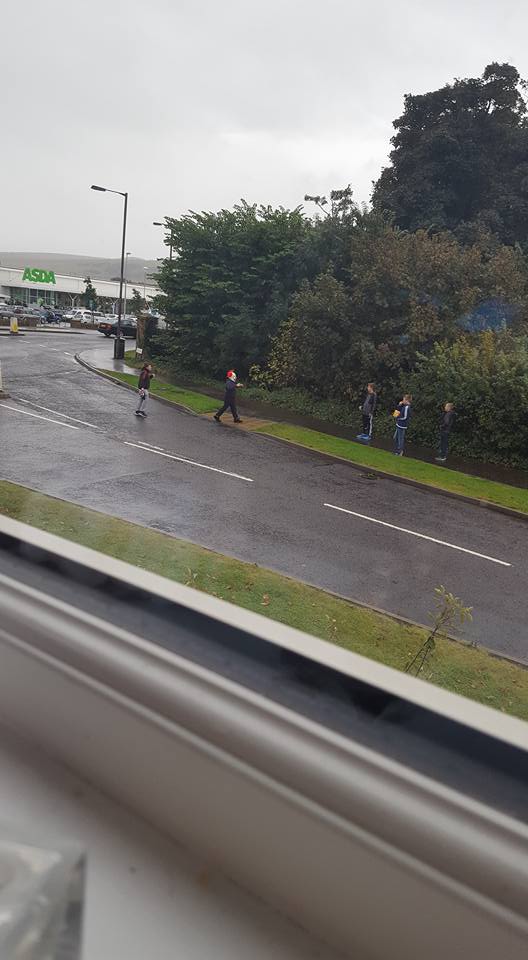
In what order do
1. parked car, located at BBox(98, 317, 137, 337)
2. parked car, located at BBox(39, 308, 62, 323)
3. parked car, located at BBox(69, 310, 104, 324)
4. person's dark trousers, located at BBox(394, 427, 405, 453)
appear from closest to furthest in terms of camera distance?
person's dark trousers, located at BBox(394, 427, 405, 453) < parked car, located at BBox(98, 317, 137, 337) < parked car, located at BBox(39, 308, 62, 323) < parked car, located at BBox(69, 310, 104, 324)

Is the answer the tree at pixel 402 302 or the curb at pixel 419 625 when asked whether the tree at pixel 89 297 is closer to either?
the tree at pixel 402 302

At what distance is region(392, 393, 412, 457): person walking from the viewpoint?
31.1 ft

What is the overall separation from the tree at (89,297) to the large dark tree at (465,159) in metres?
24.9

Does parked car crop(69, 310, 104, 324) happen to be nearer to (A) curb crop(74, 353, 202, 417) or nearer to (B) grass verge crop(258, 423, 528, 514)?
(A) curb crop(74, 353, 202, 417)

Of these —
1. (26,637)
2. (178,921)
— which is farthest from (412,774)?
(26,637)

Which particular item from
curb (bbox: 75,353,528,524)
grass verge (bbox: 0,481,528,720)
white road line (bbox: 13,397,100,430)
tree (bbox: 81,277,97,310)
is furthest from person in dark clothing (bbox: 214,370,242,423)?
tree (bbox: 81,277,97,310)

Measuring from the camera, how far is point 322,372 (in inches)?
485

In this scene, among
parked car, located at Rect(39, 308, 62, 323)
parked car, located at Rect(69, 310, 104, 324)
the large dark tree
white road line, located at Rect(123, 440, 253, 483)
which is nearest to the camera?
the large dark tree

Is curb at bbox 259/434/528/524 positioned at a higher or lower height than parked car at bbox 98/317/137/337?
lower

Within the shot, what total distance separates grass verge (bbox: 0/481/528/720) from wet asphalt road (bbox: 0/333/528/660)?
0.34 metres

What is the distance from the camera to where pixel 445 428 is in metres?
9.30

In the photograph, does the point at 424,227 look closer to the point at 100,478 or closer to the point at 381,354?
the point at 381,354

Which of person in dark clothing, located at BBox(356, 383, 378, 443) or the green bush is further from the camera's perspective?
person in dark clothing, located at BBox(356, 383, 378, 443)

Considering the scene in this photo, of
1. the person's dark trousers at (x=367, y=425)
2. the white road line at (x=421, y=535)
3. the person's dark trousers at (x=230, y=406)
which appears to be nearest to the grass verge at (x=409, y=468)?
the person's dark trousers at (x=367, y=425)
